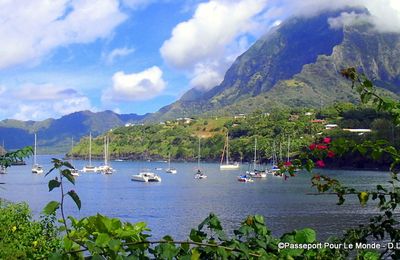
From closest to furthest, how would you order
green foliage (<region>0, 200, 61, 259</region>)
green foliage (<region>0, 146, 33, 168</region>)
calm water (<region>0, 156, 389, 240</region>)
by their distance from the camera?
green foliage (<region>0, 146, 33, 168</region>) → green foliage (<region>0, 200, 61, 259</region>) → calm water (<region>0, 156, 389, 240</region>)

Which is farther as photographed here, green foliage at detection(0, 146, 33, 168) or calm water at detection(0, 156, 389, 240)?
calm water at detection(0, 156, 389, 240)

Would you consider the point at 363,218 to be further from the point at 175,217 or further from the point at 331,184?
the point at 331,184

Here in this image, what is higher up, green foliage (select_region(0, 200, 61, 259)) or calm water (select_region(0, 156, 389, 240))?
green foliage (select_region(0, 200, 61, 259))

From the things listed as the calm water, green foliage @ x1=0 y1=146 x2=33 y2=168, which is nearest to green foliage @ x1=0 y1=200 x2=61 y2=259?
green foliage @ x1=0 y1=146 x2=33 y2=168

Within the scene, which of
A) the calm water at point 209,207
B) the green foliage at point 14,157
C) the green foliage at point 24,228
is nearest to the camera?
the green foliage at point 14,157

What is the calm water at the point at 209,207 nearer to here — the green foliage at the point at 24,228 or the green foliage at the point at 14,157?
the green foliage at the point at 24,228

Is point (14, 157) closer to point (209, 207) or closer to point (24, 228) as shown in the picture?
point (24, 228)

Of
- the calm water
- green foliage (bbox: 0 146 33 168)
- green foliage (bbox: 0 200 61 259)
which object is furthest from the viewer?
the calm water

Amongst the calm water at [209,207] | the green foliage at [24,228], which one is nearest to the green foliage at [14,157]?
the green foliage at [24,228]

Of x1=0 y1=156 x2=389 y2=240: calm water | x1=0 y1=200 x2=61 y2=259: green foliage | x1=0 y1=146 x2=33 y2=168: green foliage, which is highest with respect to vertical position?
x1=0 y1=146 x2=33 y2=168: green foliage

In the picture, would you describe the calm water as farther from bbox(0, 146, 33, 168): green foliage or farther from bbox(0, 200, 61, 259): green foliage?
bbox(0, 146, 33, 168): green foliage

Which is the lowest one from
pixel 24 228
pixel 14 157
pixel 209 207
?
pixel 209 207

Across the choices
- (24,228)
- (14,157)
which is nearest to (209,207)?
(24,228)

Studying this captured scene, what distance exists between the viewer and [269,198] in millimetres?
66750
